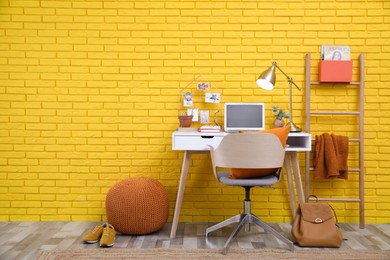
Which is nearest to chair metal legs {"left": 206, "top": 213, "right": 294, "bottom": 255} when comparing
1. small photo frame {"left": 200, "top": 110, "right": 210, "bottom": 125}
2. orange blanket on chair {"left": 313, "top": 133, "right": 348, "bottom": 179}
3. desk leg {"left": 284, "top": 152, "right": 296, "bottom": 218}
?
desk leg {"left": 284, "top": 152, "right": 296, "bottom": 218}

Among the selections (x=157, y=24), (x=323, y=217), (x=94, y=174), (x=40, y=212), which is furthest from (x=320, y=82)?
(x=40, y=212)

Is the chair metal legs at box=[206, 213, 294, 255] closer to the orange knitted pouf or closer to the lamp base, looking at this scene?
the orange knitted pouf

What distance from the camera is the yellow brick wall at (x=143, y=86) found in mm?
4188

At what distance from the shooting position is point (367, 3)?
4168 mm

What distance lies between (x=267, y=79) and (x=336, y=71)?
0.74m

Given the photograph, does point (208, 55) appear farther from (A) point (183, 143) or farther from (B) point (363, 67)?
(B) point (363, 67)

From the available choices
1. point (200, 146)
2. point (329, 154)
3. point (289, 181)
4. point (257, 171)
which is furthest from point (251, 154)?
point (329, 154)

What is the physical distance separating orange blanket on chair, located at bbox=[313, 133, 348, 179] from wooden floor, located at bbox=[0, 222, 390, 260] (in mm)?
539

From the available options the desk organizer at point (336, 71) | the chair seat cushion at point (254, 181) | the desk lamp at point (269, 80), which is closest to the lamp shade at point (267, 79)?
the desk lamp at point (269, 80)

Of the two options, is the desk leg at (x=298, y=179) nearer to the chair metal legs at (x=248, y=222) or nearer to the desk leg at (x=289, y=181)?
the desk leg at (x=289, y=181)

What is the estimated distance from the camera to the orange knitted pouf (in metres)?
3.66

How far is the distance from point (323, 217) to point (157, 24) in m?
2.31

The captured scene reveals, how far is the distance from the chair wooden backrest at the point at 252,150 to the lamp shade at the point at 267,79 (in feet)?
2.47

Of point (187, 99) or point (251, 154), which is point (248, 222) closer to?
point (251, 154)
